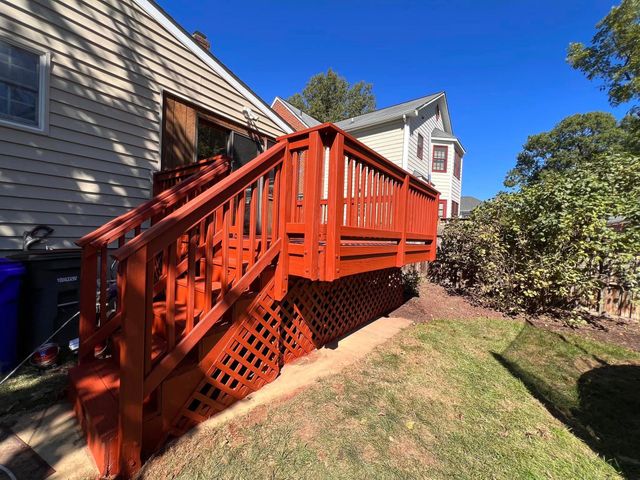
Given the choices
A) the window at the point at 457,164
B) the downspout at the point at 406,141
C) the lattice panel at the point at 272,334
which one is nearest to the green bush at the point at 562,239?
the lattice panel at the point at 272,334

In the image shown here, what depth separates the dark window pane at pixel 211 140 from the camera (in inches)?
209

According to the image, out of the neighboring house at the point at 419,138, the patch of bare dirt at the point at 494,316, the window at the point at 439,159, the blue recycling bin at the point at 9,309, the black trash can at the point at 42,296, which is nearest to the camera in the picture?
the blue recycling bin at the point at 9,309

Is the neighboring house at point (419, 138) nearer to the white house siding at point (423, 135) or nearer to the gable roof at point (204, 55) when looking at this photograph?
the white house siding at point (423, 135)

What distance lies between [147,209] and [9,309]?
146cm

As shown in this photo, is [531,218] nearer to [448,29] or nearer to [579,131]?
[448,29]

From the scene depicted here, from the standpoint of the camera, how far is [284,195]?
8.23ft

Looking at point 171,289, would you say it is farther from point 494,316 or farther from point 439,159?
point 439,159

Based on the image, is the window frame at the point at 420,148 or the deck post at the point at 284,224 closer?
the deck post at the point at 284,224

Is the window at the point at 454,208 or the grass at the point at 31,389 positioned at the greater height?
the window at the point at 454,208

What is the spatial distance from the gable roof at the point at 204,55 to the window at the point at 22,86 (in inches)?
67.1

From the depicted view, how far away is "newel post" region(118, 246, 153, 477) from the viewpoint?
1.56m

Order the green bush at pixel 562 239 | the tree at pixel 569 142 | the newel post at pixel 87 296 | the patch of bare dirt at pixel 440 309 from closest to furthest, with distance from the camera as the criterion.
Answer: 1. the newel post at pixel 87 296
2. the green bush at pixel 562 239
3. the patch of bare dirt at pixel 440 309
4. the tree at pixel 569 142

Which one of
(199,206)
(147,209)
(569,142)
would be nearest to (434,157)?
(147,209)

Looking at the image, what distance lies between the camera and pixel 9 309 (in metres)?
2.63
